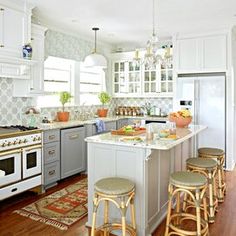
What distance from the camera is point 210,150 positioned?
3893mm

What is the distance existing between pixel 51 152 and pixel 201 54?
3.52 meters

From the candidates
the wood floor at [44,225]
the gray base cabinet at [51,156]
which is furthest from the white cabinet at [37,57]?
the wood floor at [44,225]

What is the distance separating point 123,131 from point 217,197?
1.69 metres

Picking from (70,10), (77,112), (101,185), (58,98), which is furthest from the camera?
(77,112)

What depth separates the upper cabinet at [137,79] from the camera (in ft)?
20.5

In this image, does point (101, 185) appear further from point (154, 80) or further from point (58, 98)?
point (154, 80)

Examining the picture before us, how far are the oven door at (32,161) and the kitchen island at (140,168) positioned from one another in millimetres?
1194

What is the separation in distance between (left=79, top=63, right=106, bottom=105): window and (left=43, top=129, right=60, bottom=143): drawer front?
71.0 inches

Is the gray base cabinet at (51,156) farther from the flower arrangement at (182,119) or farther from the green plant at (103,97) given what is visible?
the green plant at (103,97)

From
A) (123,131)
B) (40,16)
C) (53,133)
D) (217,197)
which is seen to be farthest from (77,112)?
(217,197)

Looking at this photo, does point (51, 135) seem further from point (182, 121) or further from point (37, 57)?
point (182, 121)

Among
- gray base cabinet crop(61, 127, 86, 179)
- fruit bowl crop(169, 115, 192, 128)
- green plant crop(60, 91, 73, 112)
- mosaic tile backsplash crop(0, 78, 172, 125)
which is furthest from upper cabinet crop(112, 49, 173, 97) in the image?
fruit bowl crop(169, 115, 192, 128)

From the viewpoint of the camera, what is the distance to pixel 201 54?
5.52 m

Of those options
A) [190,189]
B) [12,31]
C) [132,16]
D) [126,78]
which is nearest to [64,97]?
[12,31]
